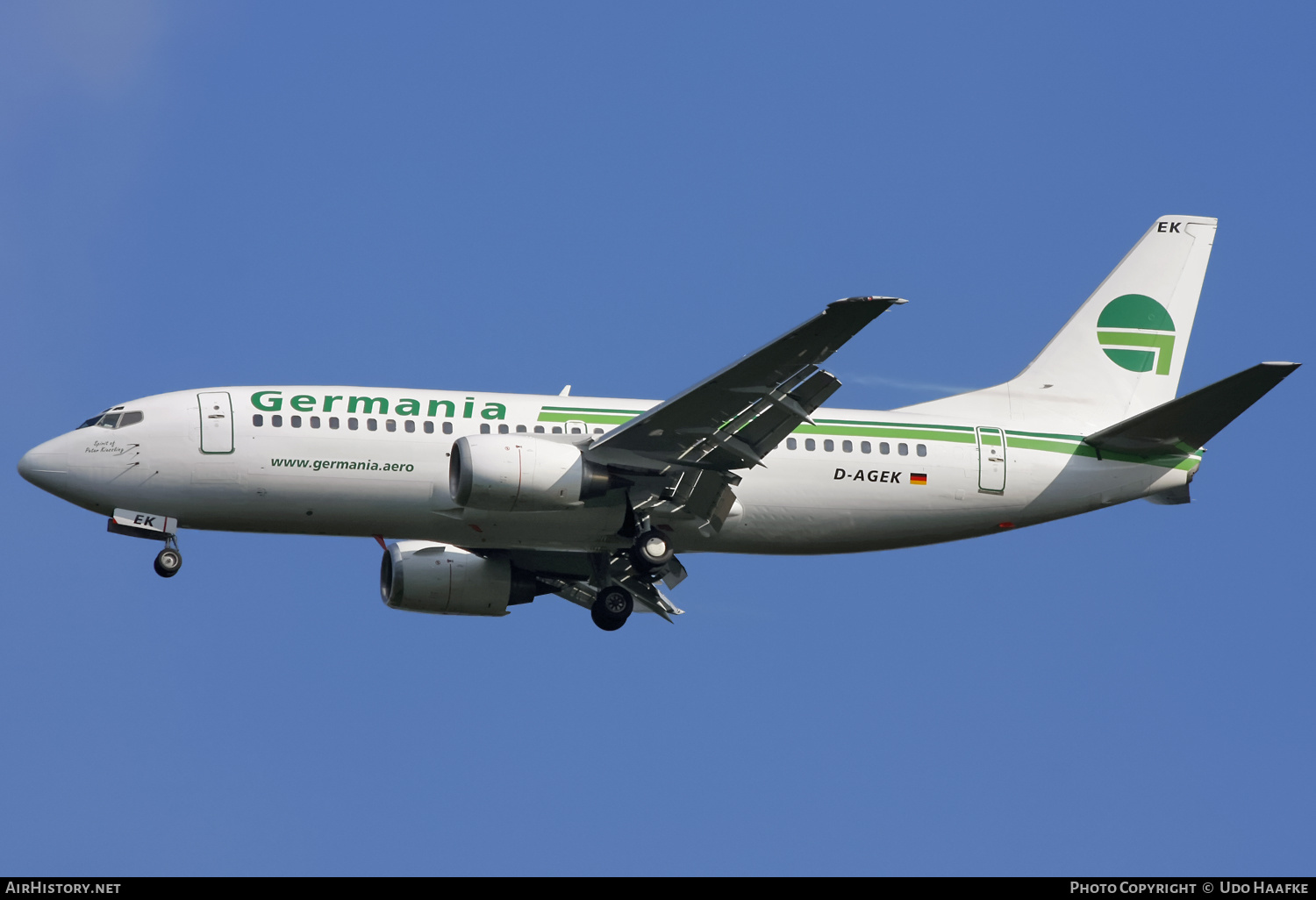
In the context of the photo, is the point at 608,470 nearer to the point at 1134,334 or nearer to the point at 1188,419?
the point at 1188,419

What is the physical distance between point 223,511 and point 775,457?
1089 centimetres

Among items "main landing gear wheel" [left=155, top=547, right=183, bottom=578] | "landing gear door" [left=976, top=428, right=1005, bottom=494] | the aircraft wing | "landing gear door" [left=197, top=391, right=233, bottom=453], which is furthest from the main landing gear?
"landing gear door" [left=976, top=428, right=1005, bottom=494]

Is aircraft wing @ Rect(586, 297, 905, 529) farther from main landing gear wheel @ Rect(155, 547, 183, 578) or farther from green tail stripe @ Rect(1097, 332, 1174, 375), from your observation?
green tail stripe @ Rect(1097, 332, 1174, 375)

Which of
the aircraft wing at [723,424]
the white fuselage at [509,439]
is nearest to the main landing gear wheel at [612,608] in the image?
the white fuselage at [509,439]

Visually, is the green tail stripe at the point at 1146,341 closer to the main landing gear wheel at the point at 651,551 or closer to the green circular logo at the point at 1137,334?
the green circular logo at the point at 1137,334

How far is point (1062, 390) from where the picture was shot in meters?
38.2

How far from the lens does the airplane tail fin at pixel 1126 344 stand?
124 ft

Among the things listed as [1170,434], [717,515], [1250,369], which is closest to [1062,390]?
[1170,434]

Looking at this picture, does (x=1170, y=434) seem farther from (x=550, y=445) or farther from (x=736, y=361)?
(x=550, y=445)

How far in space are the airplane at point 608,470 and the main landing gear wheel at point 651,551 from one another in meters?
0.04

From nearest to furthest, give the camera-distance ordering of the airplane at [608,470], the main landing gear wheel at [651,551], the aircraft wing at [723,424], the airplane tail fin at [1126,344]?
the aircraft wing at [723,424]
the airplane at [608,470]
the main landing gear wheel at [651,551]
the airplane tail fin at [1126,344]
